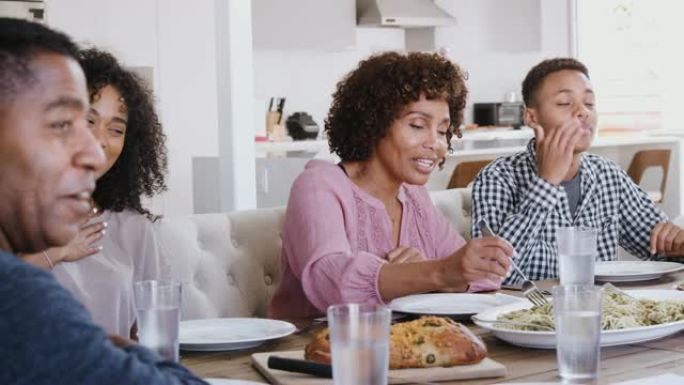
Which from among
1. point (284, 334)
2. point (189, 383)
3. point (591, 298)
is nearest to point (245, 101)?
point (284, 334)

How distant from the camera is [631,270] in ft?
7.50

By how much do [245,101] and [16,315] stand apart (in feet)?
8.13

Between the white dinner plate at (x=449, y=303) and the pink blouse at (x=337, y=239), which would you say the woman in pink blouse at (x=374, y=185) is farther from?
the white dinner plate at (x=449, y=303)

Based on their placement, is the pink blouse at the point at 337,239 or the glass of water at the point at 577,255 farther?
the pink blouse at the point at 337,239

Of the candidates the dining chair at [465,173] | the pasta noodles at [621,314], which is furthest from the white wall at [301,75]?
the pasta noodles at [621,314]

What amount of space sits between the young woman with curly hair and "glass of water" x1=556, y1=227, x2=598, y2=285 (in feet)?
2.68

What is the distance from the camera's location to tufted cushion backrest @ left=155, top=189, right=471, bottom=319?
2.29 m

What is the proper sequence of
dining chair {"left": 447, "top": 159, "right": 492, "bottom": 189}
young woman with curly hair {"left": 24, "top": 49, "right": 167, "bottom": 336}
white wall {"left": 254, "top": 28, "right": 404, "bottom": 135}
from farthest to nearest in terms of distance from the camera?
white wall {"left": 254, "top": 28, "right": 404, "bottom": 135} → dining chair {"left": 447, "top": 159, "right": 492, "bottom": 189} → young woman with curly hair {"left": 24, "top": 49, "right": 167, "bottom": 336}

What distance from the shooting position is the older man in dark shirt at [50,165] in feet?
2.69

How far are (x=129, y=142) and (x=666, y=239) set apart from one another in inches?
50.4

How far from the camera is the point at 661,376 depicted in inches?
53.7

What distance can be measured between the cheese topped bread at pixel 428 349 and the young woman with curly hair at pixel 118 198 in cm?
69

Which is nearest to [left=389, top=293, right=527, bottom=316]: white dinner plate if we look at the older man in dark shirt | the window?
the older man in dark shirt

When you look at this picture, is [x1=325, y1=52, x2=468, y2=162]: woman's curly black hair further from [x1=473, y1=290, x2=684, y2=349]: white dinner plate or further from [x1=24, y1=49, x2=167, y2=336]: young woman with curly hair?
[x1=473, y1=290, x2=684, y2=349]: white dinner plate
